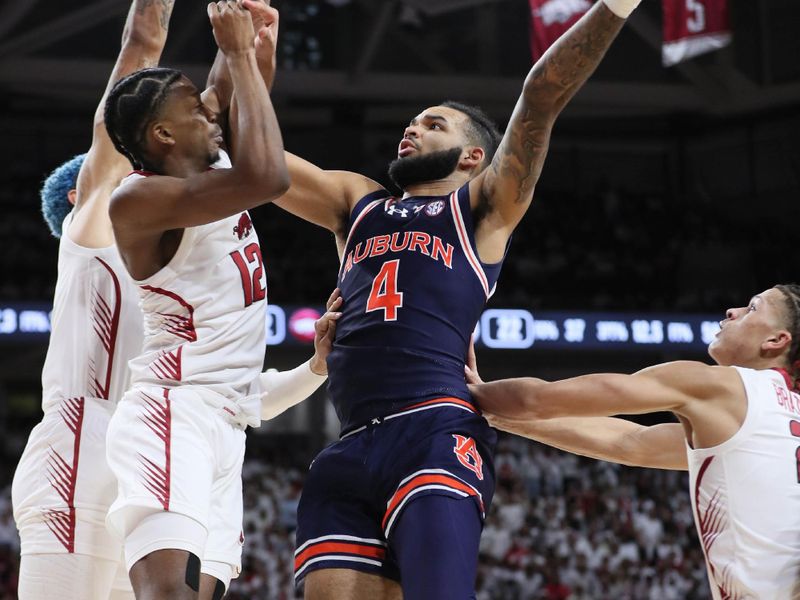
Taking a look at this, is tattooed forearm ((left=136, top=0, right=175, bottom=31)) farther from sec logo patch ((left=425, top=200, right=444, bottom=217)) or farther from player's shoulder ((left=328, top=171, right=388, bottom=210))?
sec logo patch ((left=425, top=200, right=444, bottom=217))

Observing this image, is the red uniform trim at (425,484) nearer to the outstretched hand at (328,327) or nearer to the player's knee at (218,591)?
the player's knee at (218,591)

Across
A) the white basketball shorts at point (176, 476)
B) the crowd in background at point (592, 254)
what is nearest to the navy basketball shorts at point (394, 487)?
the white basketball shorts at point (176, 476)

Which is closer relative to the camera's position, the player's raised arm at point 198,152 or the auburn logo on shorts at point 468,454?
the player's raised arm at point 198,152

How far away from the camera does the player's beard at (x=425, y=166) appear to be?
168 inches

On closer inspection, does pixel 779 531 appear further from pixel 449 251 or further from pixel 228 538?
pixel 228 538

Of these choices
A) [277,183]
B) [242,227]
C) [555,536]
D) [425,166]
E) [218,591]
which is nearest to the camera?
[277,183]

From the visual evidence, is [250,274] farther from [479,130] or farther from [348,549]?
[479,130]

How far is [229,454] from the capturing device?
141 inches

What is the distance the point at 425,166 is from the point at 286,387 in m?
1.03

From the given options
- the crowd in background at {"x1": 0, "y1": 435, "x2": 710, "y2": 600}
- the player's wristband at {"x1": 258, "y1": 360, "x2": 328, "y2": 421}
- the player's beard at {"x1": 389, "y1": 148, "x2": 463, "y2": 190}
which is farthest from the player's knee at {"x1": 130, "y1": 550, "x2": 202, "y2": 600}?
the crowd in background at {"x1": 0, "y1": 435, "x2": 710, "y2": 600}

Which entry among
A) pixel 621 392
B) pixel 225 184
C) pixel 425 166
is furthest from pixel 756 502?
pixel 225 184

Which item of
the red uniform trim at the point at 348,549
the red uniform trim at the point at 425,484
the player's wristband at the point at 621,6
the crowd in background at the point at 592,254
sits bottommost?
the red uniform trim at the point at 348,549

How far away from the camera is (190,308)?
3.65 metres

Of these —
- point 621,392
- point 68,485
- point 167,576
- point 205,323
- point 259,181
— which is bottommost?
point 167,576
